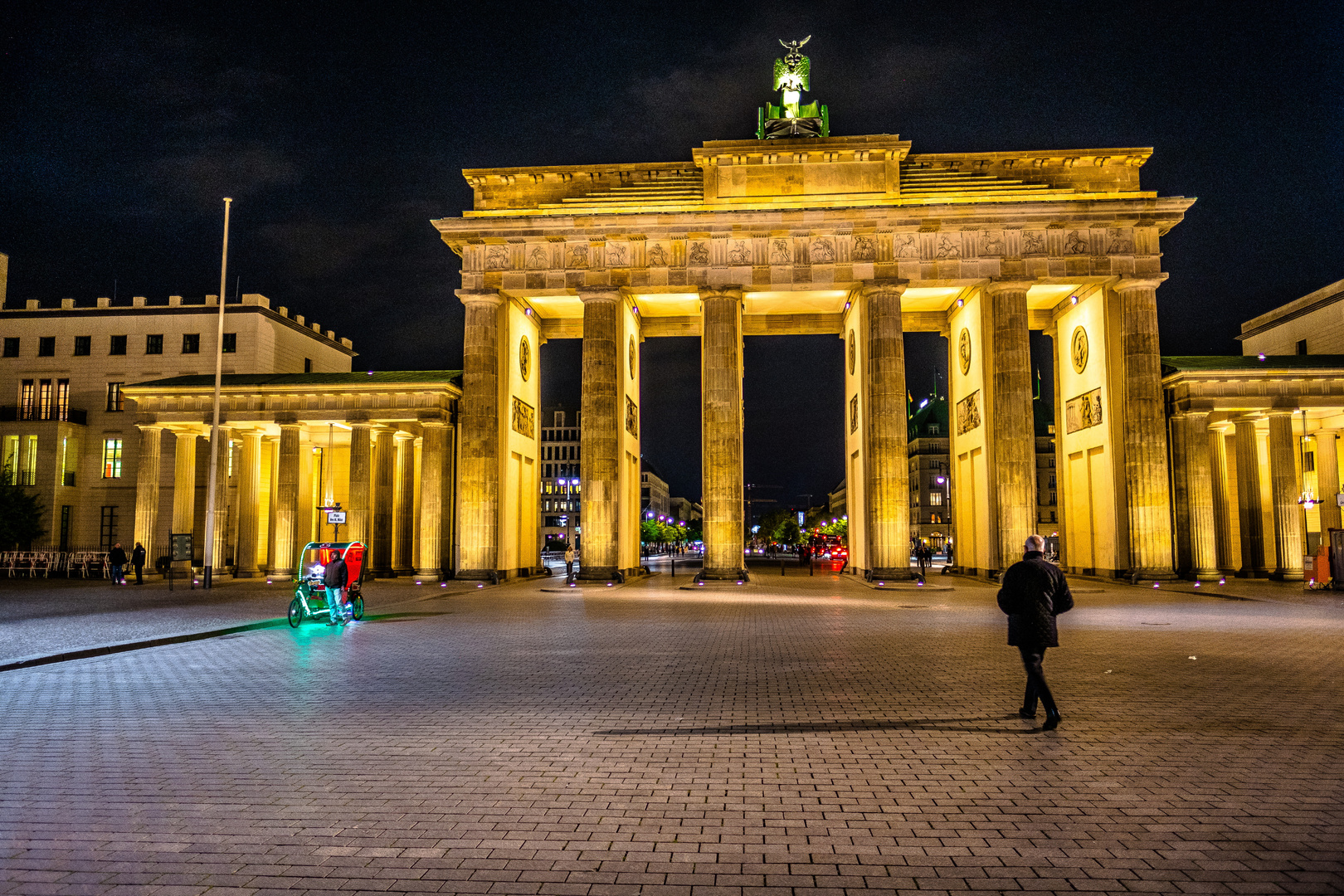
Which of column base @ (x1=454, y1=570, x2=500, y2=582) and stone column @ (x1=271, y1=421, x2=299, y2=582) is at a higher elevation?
stone column @ (x1=271, y1=421, x2=299, y2=582)

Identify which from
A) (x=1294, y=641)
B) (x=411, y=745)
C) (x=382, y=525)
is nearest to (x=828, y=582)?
(x=382, y=525)

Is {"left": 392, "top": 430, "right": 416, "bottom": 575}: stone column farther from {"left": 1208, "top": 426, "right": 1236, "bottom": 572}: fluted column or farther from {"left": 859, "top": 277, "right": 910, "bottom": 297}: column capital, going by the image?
{"left": 1208, "top": 426, "right": 1236, "bottom": 572}: fluted column

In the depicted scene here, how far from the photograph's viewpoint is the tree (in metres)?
48.6

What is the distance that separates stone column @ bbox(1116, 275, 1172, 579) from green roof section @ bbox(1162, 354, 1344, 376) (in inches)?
98.6

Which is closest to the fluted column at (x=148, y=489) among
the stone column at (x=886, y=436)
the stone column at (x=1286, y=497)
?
the stone column at (x=886, y=436)

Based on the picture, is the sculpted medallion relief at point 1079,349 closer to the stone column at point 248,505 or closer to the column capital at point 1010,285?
the column capital at point 1010,285

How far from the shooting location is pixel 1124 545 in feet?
122

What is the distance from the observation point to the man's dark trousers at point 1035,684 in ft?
29.0

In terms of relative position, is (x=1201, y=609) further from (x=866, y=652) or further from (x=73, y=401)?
(x=73, y=401)

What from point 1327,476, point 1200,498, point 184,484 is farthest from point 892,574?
point 184,484

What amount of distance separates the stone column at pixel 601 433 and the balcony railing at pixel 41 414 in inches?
1485

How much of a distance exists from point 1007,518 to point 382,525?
2907 cm

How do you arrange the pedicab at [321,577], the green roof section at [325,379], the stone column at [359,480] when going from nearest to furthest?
1. the pedicab at [321,577]
2. the stone column at [359,480]
3. the green roof section at [325,379]

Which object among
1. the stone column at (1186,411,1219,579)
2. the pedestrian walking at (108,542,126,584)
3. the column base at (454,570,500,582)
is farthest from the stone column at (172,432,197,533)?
the stone column at (1186,411,1219,579)
